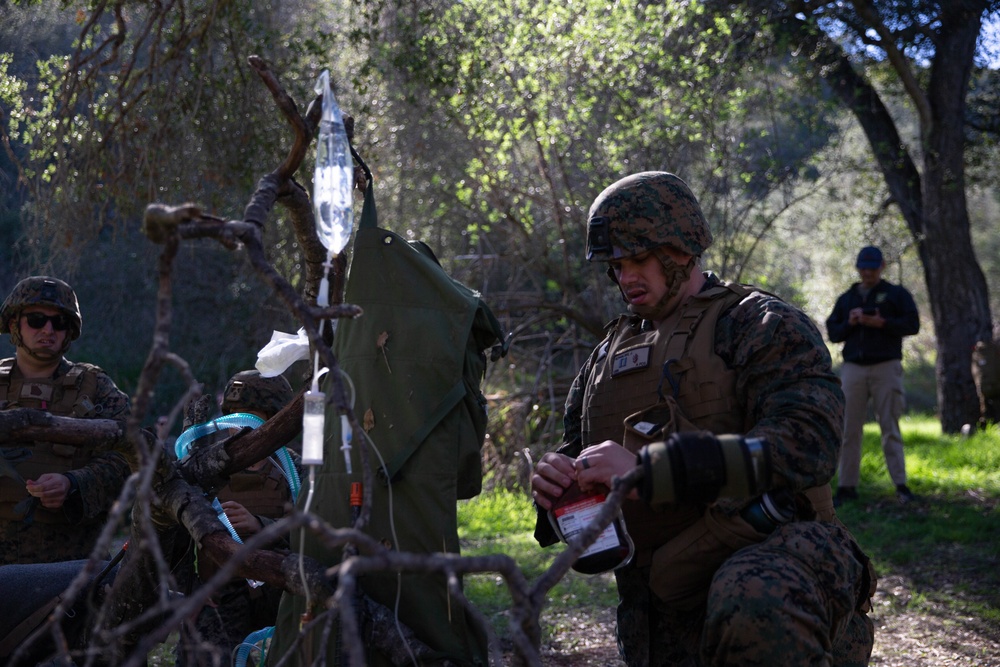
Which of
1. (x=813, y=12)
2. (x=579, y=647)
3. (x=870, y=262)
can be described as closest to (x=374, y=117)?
(x=813, y=12)

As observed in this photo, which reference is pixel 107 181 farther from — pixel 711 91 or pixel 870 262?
pixel 870 262

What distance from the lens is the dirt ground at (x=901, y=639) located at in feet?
16.9

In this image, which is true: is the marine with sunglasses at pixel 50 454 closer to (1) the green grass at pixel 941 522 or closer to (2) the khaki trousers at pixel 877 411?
(1) the green grass at pixel 941 522

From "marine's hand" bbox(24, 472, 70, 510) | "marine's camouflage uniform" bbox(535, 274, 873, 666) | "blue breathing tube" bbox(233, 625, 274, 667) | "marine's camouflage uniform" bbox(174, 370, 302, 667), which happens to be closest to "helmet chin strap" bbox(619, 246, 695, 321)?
"marine's camouflage uniform" bbox(535, 274, 873, 666)

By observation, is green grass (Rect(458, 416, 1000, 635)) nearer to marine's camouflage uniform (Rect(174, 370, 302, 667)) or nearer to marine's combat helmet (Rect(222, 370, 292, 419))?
marine's camouflage uniform (Rect(174, 370, 302, 667))

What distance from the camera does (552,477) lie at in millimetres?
3088

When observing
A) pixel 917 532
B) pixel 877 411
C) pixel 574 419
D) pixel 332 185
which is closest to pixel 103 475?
pixel 574 419

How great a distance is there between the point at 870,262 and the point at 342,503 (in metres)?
6.39

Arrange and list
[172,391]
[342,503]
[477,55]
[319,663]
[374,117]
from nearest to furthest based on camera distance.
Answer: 1. [319,663]
2. [342,503]
3. [477,55]
4. [374,117]
5. [172,391]

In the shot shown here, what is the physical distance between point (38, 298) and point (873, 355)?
6.26 m

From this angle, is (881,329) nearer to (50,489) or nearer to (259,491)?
(259,491)

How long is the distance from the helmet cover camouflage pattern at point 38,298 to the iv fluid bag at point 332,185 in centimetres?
263

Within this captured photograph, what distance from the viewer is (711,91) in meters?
9.45

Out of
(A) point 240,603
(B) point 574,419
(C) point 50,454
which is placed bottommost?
(A) point 240,603
